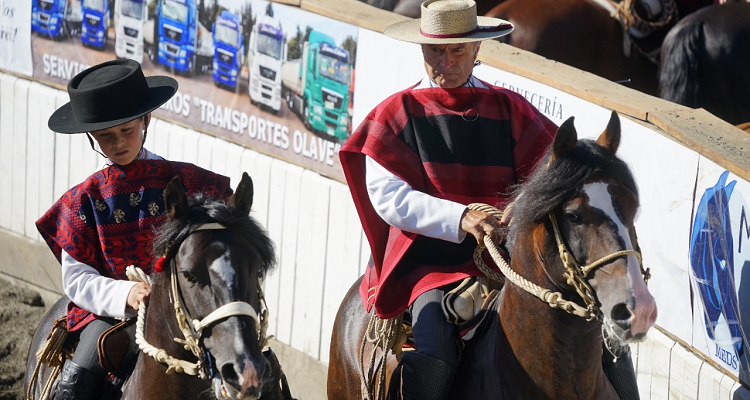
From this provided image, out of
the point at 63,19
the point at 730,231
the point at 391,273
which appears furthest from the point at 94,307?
the point at 63,19

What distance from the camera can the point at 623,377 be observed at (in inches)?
160

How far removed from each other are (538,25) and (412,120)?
5150 millimetres

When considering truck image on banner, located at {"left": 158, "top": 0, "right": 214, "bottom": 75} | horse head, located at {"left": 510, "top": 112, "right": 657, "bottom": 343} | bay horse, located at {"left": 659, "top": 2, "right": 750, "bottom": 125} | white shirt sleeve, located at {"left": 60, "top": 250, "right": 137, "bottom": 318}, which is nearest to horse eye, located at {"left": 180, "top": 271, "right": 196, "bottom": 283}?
white shirt sleeve, located at {"left": 60, "top": 250, "right": 137, "bottom": 318}

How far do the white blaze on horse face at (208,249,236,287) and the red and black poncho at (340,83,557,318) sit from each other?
828 millimetres

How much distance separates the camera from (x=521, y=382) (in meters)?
3.77

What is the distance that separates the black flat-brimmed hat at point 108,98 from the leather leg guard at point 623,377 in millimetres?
2136

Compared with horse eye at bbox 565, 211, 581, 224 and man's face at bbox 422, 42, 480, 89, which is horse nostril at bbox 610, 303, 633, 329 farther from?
man's face at bbox 422, 42, 480, 89

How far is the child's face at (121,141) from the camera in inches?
167

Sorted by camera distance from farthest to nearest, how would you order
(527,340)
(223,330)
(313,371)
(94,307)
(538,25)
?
(538,25) → (313,371) → (94,307) → (527,340) → (223,330)

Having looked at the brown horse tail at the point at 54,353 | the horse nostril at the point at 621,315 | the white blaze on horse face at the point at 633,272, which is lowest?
the brown horse tail at the point at 54,353

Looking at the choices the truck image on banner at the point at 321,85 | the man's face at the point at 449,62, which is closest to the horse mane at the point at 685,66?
the truck image on banner at the point at 321,85

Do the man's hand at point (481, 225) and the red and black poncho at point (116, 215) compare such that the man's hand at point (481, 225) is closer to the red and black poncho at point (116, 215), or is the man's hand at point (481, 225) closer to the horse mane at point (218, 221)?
the horse mane at point (218, 221)

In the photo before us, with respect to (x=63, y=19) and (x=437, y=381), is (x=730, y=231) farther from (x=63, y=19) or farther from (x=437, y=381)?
(x=63, y=19)

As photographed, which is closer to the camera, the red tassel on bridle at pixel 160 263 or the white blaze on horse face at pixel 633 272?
the white blaze on horse face at pixel 633 272
